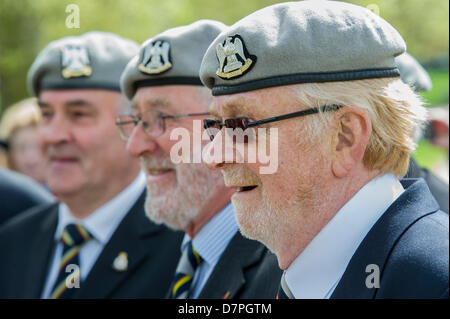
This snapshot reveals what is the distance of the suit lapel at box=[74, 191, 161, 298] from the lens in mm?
3510

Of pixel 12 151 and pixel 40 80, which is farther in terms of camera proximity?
pixel 12 151

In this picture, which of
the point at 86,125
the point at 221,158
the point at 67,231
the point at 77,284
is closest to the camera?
the point at 221,158

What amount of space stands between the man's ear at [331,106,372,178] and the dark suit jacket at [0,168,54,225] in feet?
12.1

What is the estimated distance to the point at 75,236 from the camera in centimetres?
396

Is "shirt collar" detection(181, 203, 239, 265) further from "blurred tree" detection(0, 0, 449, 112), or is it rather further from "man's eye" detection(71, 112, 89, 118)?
"blurred tree" detection(0, 0, 449, 112)

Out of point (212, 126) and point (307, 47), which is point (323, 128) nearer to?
point (307, 47)

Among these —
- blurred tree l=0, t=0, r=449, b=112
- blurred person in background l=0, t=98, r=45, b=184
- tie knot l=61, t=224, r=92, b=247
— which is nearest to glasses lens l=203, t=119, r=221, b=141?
tie knot l=61, t=224, r=92, b=247

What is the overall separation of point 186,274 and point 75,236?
1.20 meters

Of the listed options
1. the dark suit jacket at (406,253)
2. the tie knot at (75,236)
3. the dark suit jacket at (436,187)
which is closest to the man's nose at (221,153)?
the dark suit jacket at (406,253)

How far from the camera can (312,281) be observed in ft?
6.62

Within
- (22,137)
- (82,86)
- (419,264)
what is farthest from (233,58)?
(22,137)

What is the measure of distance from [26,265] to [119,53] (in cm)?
151

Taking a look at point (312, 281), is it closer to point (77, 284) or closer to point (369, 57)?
point (369, 57)

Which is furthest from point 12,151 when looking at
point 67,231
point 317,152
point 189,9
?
point 189,9
